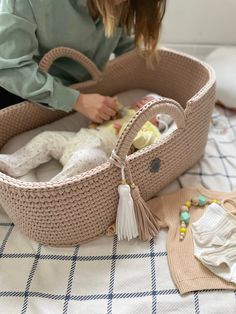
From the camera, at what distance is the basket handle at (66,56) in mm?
948

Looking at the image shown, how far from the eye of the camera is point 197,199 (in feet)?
2.98

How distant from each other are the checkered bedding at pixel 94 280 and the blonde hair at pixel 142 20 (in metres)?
0.50

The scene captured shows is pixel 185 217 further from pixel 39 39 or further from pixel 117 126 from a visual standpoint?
pixel 39 39

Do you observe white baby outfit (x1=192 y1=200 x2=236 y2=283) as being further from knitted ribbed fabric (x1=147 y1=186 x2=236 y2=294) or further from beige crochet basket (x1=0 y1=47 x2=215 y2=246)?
beige crochet basket (x1=0 y1=47 x2=215 y2=246)

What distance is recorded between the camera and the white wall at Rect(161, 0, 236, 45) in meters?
1.35

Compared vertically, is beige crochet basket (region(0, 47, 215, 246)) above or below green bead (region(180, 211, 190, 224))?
above

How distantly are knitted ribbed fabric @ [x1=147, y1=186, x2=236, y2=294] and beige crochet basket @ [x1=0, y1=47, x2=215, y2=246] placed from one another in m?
0.04

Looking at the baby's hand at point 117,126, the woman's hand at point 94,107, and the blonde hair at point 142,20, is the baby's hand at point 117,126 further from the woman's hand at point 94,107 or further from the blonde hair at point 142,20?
the blonde hair at point 142,20

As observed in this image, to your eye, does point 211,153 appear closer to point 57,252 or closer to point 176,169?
point 176,169

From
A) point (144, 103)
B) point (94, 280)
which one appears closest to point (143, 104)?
point (144, 103)

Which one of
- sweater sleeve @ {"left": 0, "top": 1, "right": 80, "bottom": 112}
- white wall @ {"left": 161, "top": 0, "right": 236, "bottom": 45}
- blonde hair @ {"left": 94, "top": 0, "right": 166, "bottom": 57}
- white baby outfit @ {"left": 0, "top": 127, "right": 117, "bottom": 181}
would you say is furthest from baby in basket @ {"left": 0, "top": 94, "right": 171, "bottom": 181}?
white wall @ {"left": 161, "top": 0, "right": 236, "bottom": 45}

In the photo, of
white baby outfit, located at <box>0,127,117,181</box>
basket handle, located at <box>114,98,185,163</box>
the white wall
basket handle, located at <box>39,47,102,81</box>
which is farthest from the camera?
the white wall

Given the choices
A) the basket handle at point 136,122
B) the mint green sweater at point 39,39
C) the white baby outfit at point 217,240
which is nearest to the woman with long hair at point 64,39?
the mint green sweater at point 39,39

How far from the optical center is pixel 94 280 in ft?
2.57
